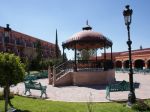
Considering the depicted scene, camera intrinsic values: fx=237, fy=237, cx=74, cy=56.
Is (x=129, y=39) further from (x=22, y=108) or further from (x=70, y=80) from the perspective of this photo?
(x=70, y=80)

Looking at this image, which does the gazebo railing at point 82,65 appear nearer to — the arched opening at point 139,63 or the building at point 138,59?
the building at point 138,59

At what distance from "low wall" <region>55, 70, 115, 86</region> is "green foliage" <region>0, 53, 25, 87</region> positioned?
10617 mm

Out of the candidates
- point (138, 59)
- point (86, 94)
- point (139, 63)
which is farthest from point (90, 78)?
point (139, 63)

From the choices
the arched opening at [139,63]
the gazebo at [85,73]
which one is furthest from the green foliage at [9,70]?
the arched opening at [139,63]

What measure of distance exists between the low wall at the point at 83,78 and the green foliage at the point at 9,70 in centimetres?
1062

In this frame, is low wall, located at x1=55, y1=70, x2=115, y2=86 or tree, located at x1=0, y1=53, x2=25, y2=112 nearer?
tree, located at x1=0, y1=53, x2=25, y2=112

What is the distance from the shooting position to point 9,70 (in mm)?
9406

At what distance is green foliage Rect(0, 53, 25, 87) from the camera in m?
9.30

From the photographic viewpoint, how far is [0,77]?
30.8ft

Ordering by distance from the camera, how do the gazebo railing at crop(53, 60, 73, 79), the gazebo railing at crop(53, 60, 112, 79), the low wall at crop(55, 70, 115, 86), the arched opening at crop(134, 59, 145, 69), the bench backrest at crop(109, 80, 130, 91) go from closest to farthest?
the bench backrest at crop(109, 80, 130, 91) < the low wall at crop(55, 70, 115, 86) < the gazebo railing at crop(53, 60, 112, 79) < the gazebo railing at crop(53, 60, 73, 79) < the arched opening at crop(134, 59, 145, 69)

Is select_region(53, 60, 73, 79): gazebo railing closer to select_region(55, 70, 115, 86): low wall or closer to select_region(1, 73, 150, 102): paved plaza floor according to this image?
select_region(55, 70, 115, 86): low wall

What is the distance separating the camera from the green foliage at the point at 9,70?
930 cm

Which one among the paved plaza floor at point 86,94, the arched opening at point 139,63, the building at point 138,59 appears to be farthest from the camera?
the arched opening at point 139,63

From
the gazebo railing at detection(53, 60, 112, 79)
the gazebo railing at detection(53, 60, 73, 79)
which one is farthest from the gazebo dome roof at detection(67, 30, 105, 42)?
the gazebo railing at detection(53, 60, 73, 79)
